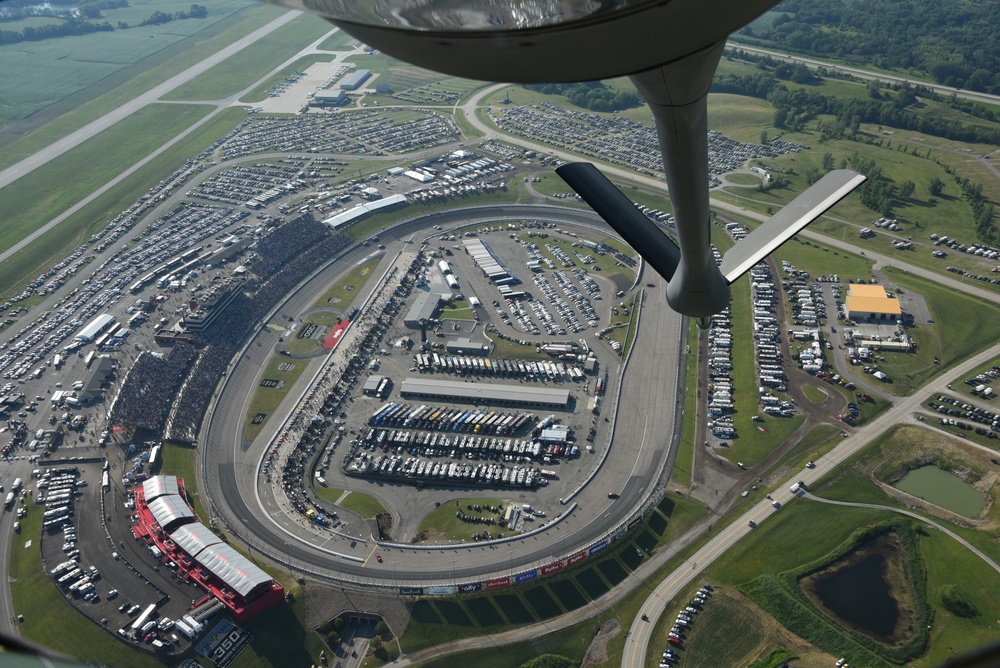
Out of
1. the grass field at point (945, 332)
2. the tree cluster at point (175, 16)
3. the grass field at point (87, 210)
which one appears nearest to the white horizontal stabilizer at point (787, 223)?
the grass field at point (945, 332)

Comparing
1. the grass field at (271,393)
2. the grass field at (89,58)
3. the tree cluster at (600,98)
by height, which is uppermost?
the grass field at (89,58)

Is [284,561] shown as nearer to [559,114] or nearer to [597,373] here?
[597,373]

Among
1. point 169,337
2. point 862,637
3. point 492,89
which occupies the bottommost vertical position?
point 862,637

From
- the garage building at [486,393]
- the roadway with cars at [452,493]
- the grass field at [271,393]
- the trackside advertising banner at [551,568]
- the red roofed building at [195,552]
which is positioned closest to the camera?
the red roofed building at [195,552]

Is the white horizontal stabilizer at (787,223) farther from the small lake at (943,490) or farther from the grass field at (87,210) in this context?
the grass field at (87,210)

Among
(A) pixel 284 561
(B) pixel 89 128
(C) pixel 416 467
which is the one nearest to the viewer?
(A) pixel 284 561

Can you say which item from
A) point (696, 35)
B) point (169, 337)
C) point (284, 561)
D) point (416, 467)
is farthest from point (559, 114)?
point (696, 35)
